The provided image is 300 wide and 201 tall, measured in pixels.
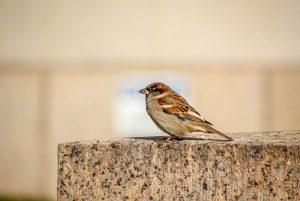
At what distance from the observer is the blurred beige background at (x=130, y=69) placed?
16.2 metres

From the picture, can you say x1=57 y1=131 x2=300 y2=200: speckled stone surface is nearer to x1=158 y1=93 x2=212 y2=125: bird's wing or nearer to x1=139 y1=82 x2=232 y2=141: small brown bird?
x1=139 y1=82 x2=232 y2=141: small brown bird

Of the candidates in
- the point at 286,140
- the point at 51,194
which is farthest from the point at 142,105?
the point at 286,140

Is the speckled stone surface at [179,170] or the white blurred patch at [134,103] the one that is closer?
the speckled stone surface at [179,170]

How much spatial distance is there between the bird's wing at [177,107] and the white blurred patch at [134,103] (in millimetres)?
9936

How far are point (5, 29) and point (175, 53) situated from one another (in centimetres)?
324

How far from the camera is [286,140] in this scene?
4570mm

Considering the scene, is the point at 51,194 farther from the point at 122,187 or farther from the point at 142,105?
the point at 122,187

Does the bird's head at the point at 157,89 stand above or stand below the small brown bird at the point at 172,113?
above

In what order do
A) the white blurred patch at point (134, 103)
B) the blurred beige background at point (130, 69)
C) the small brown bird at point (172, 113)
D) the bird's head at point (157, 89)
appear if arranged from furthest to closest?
the blurred beige background at point (130, 69), the white blurred patch at point (134, 103), the bird's head at point (157, 89), the small brown bird at point (172, 113)

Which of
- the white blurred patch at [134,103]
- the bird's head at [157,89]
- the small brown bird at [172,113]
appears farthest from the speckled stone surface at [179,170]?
the white blurred patch at [134,103]

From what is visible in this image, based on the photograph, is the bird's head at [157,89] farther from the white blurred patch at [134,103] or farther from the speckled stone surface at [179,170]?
the white blurred patch at [134,103]

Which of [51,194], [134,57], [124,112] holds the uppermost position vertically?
[134,57]

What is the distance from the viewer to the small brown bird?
220 inches

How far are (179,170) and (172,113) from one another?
4.89 feet
